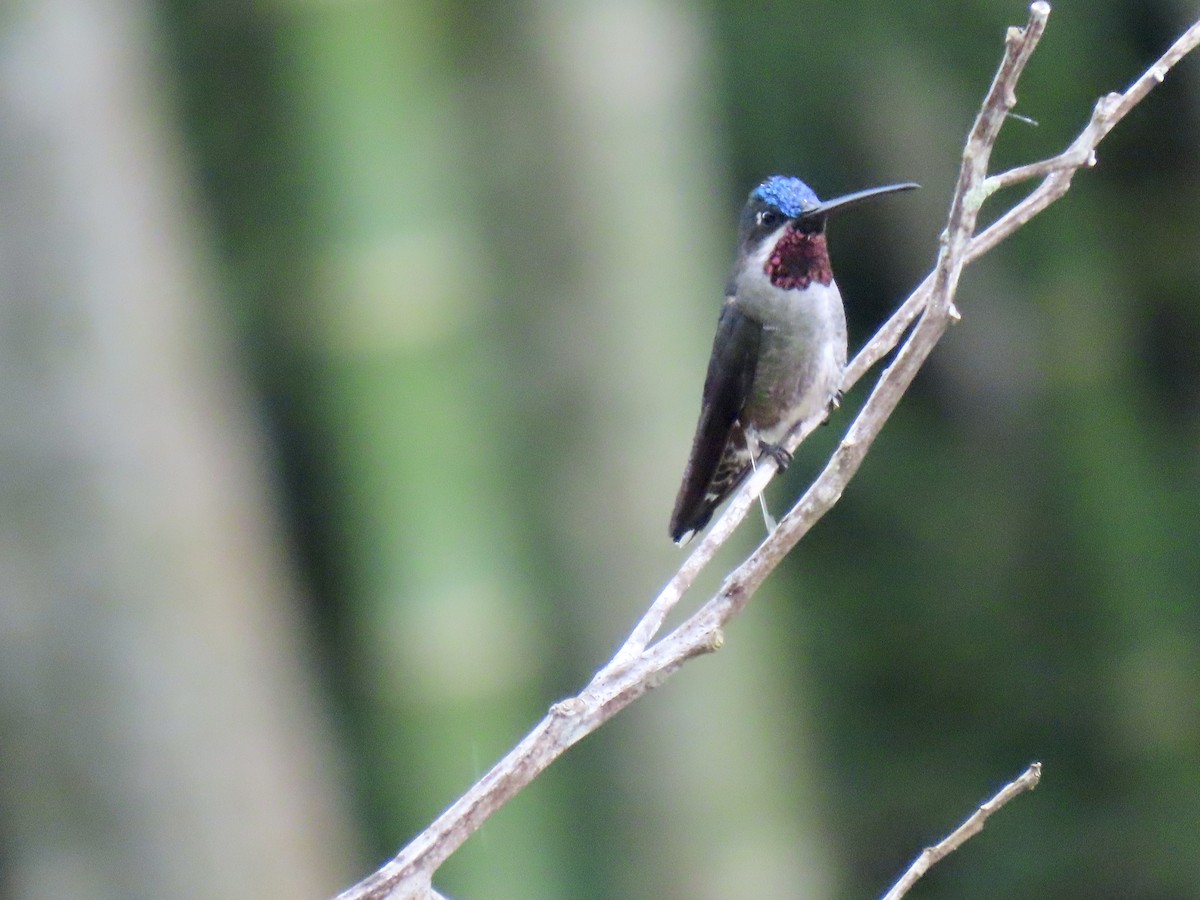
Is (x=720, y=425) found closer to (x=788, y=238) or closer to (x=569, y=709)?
(x=788, y=238)

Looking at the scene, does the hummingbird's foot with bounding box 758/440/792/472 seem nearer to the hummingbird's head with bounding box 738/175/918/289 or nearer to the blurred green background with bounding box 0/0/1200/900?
the hummingbird's head with bounding box 738/175/918/289

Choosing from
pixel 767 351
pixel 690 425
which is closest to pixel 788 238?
pixel 767 351

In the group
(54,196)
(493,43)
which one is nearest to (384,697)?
(54,196)

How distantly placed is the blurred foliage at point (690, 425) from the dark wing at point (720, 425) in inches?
84.1

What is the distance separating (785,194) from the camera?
2.77 meters

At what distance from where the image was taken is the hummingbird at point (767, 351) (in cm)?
263

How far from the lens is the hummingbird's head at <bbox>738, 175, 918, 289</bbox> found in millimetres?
2703

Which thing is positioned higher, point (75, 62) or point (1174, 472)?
point (75, 62)

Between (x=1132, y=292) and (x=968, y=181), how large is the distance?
18.8 ft

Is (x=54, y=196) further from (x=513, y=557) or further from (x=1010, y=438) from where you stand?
(x=1010, y=438)

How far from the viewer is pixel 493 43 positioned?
16.9ft

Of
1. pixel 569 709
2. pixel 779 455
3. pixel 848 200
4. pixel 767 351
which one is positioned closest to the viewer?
pixel 569 709

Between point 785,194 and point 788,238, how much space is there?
4.1 inches

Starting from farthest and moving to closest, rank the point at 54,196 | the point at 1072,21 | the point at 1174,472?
the point at 1174,472, the point at 1072,21, the point at 54,196
